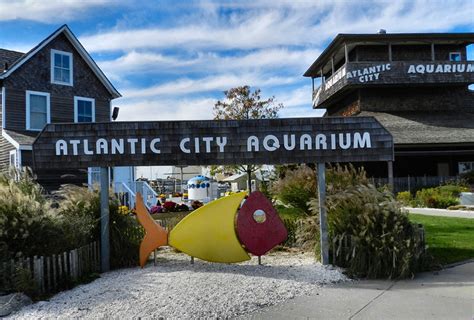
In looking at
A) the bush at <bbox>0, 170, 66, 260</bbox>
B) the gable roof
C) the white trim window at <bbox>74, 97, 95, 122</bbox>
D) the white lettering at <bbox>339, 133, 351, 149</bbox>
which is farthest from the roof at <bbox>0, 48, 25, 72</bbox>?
the white lettering at <bbox>339, 133, 351, 149</bbox>

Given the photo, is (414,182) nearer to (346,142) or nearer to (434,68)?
(434,68)

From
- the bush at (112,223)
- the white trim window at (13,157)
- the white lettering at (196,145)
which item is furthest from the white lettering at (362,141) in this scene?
the white trim window at (13,157)

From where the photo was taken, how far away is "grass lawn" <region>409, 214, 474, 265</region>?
9.40 metres

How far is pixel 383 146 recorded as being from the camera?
8.43 metres

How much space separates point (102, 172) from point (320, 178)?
14.1 ft

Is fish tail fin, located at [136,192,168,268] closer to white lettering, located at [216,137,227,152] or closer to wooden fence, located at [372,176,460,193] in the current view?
white lettering, located at [216,137,227,152]

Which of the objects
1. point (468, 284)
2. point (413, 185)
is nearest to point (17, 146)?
point (468, 284)

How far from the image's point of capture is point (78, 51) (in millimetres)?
23781

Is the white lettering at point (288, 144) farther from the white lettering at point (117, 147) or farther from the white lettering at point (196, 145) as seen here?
the white lettering at point (117, 147)

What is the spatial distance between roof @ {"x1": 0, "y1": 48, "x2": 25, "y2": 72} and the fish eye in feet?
58.8

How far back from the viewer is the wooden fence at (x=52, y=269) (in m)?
6.60

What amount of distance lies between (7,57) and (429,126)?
2449 centimetres

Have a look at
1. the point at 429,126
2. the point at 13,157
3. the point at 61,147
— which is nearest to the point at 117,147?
the point at 61,147

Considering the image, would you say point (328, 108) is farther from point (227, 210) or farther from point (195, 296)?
point (195, 296)
